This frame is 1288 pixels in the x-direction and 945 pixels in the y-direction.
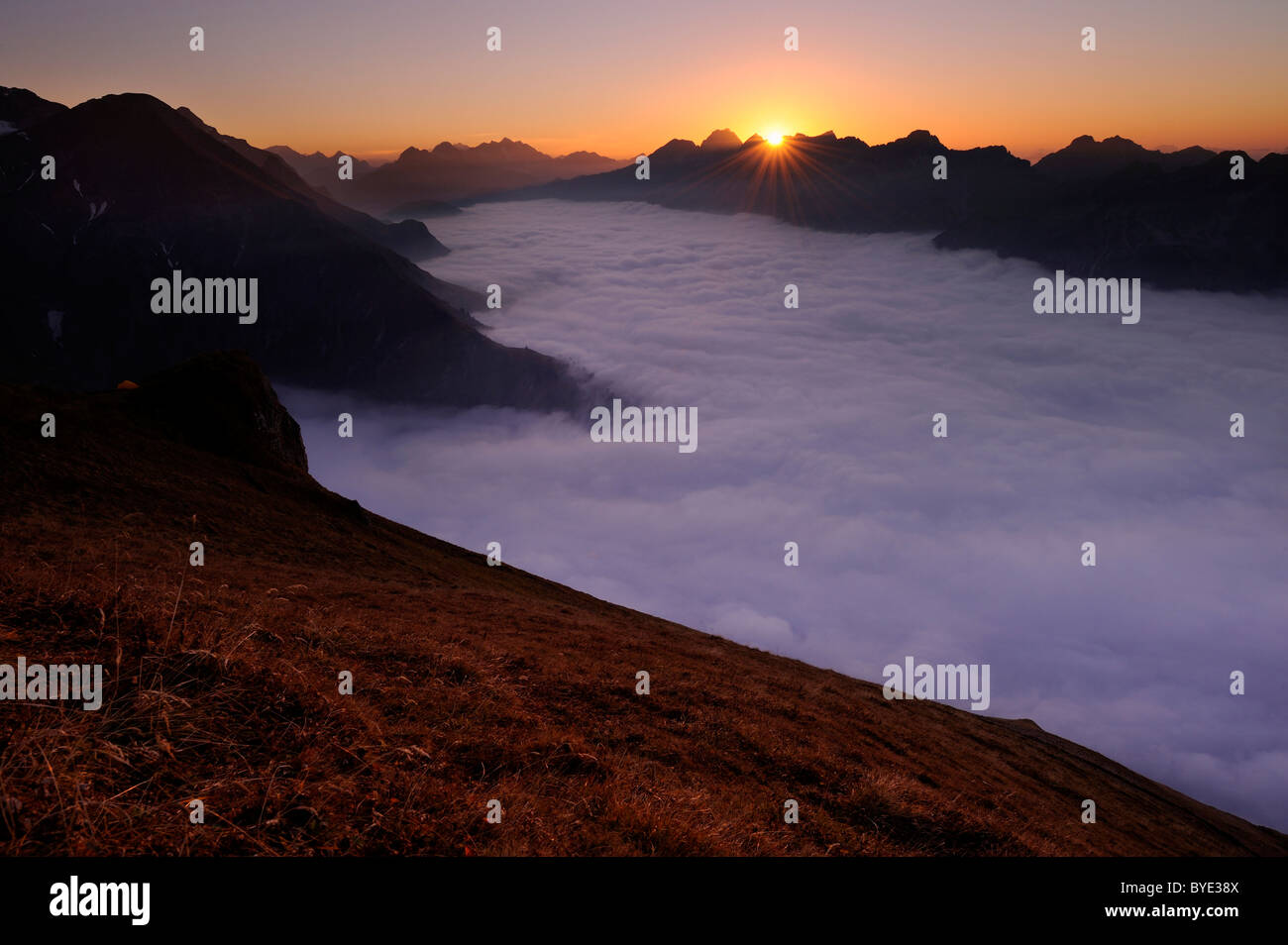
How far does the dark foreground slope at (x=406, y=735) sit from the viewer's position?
16.1ft

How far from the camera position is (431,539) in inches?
2020

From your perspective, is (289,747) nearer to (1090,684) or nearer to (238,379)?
(238,379)

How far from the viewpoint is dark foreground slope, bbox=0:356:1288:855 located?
4.89 meters

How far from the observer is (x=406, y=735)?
25.9 feet
